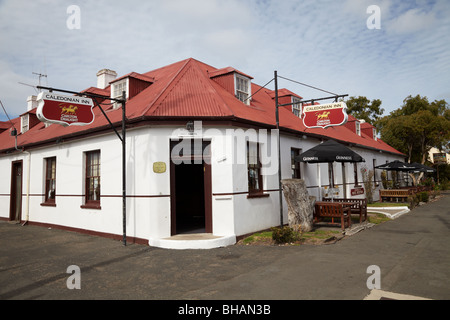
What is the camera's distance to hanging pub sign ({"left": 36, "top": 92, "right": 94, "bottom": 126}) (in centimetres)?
809

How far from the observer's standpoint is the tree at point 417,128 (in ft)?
103

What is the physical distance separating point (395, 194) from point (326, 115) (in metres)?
13.3

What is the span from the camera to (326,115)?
11.5 m

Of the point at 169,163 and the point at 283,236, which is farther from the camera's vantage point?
the point at 169,163

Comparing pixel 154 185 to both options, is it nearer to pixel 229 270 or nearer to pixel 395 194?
→ pixel 229 270

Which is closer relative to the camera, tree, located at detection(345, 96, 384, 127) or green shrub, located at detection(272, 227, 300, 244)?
green shrub, located at detection(272, 227, 300, 244)

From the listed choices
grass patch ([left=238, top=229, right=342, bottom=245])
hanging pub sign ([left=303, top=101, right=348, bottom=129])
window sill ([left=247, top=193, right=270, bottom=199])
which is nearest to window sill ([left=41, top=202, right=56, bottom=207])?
window sill ([left=247, top=193, right=270, bottom=199])

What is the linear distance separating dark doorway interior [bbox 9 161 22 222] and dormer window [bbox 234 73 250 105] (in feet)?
38.8

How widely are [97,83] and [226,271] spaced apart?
1579 cm

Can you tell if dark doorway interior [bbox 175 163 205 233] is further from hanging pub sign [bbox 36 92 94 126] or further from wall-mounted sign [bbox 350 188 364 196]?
wall-mounted sign [bbox 350 188 364 196]

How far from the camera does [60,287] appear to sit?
5.60m

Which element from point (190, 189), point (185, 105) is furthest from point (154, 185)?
point (190, 189)
